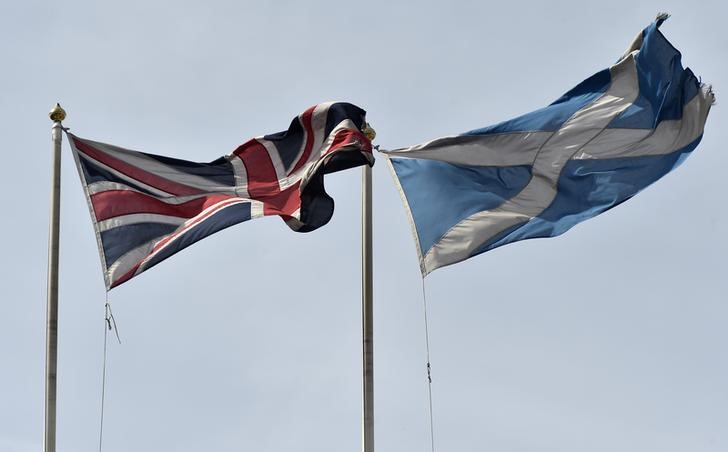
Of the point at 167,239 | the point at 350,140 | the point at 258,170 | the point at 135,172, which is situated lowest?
the point at 167,239

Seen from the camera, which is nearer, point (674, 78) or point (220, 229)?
point (220, 229)

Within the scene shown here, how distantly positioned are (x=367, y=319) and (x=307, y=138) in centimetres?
429

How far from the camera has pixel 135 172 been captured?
117ft

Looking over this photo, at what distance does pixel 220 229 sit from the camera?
115 ft

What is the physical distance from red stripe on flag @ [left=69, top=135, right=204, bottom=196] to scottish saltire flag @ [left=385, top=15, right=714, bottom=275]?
417 cm

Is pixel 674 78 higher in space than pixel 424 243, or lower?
higher

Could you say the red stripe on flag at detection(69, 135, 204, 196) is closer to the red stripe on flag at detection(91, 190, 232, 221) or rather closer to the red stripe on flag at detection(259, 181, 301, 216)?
the red stripe on flag at detection(91, 190, 232, 221)

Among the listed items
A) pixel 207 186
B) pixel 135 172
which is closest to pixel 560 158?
pixel 207 186

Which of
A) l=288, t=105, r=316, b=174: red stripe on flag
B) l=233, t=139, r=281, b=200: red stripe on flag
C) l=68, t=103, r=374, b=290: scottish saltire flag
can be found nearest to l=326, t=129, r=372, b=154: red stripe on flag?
l=68, t=103, r=374, b=290: scottish saltire flag

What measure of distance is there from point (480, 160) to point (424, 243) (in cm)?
234

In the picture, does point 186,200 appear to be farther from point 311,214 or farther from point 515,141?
point 515,141

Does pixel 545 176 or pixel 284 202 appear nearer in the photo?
pixel 284 202

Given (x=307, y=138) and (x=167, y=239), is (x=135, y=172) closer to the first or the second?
(x=167, y=239)

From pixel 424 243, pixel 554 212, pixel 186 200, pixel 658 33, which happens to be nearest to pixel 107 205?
pixel 186 200
